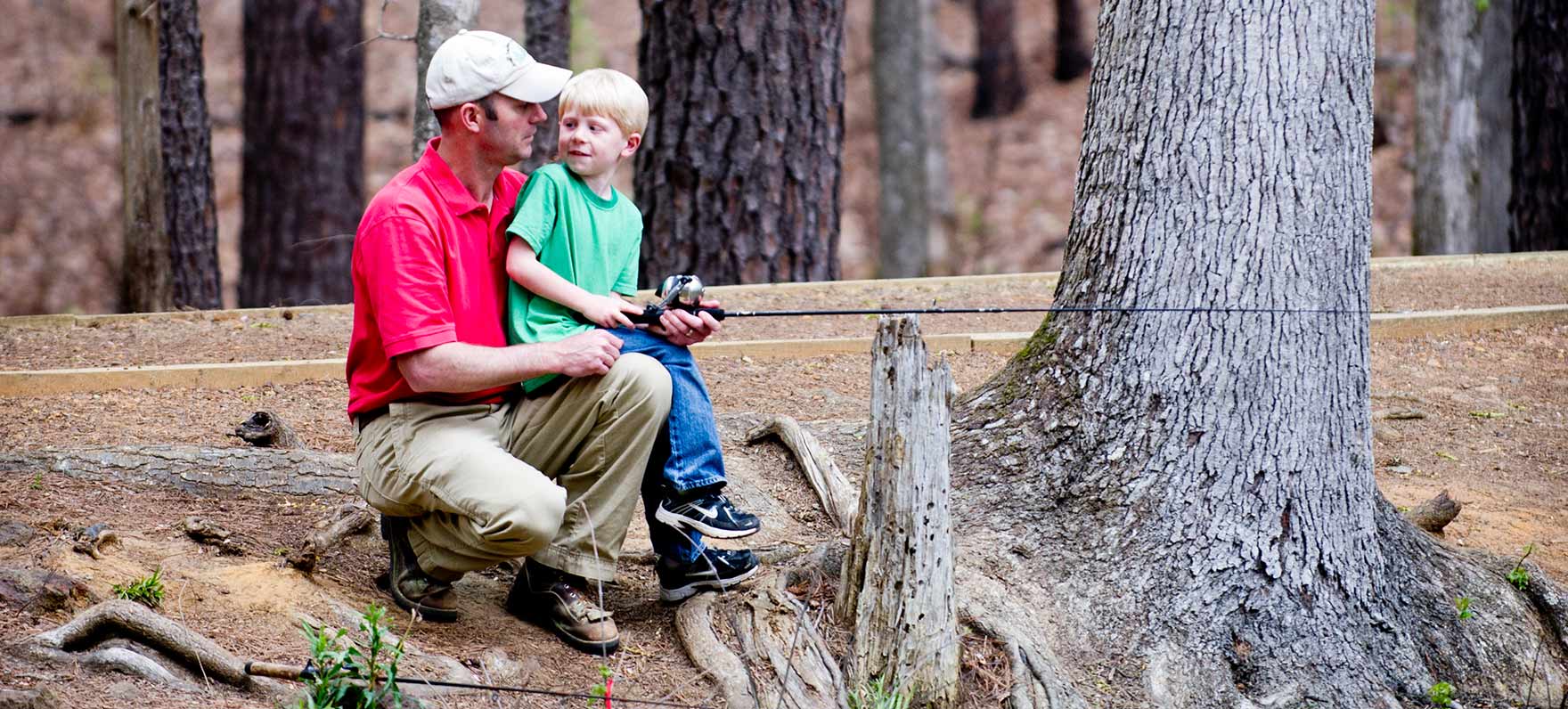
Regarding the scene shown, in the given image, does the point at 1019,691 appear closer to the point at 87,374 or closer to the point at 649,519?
the point at 649,519

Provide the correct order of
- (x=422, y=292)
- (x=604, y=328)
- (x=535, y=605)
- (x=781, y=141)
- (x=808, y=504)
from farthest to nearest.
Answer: (x=781, y=141), (x=808, y=504), (x=535, y=605), (x=604, y=328), (x=422, y=292)

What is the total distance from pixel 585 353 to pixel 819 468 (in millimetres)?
1630

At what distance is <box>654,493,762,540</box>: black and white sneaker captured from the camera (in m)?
3.79

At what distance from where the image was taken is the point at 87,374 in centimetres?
555

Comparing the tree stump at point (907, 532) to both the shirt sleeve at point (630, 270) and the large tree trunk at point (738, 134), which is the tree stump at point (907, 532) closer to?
the shirt sleeve at point (630, 270)

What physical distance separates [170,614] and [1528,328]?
6226mm

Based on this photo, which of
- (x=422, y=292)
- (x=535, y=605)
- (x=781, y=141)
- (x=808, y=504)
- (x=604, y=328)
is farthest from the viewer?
(x=781, y=141)

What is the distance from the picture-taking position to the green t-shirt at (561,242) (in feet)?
11.7

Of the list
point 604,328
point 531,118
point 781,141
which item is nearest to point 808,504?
point 604,328

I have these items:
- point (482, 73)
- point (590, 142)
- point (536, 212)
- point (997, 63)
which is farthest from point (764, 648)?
point (997, 63)

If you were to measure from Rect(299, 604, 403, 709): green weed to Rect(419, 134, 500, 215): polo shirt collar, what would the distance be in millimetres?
1037

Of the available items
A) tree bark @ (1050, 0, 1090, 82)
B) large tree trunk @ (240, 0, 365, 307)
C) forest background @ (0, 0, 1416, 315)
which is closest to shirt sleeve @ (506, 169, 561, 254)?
large tree trunk @ (240, 0, 365, 307)

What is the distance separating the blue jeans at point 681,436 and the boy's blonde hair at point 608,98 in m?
0.55

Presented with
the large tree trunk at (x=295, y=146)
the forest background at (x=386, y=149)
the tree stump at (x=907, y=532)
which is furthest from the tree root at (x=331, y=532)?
the forest background at (x=386, y=149)
